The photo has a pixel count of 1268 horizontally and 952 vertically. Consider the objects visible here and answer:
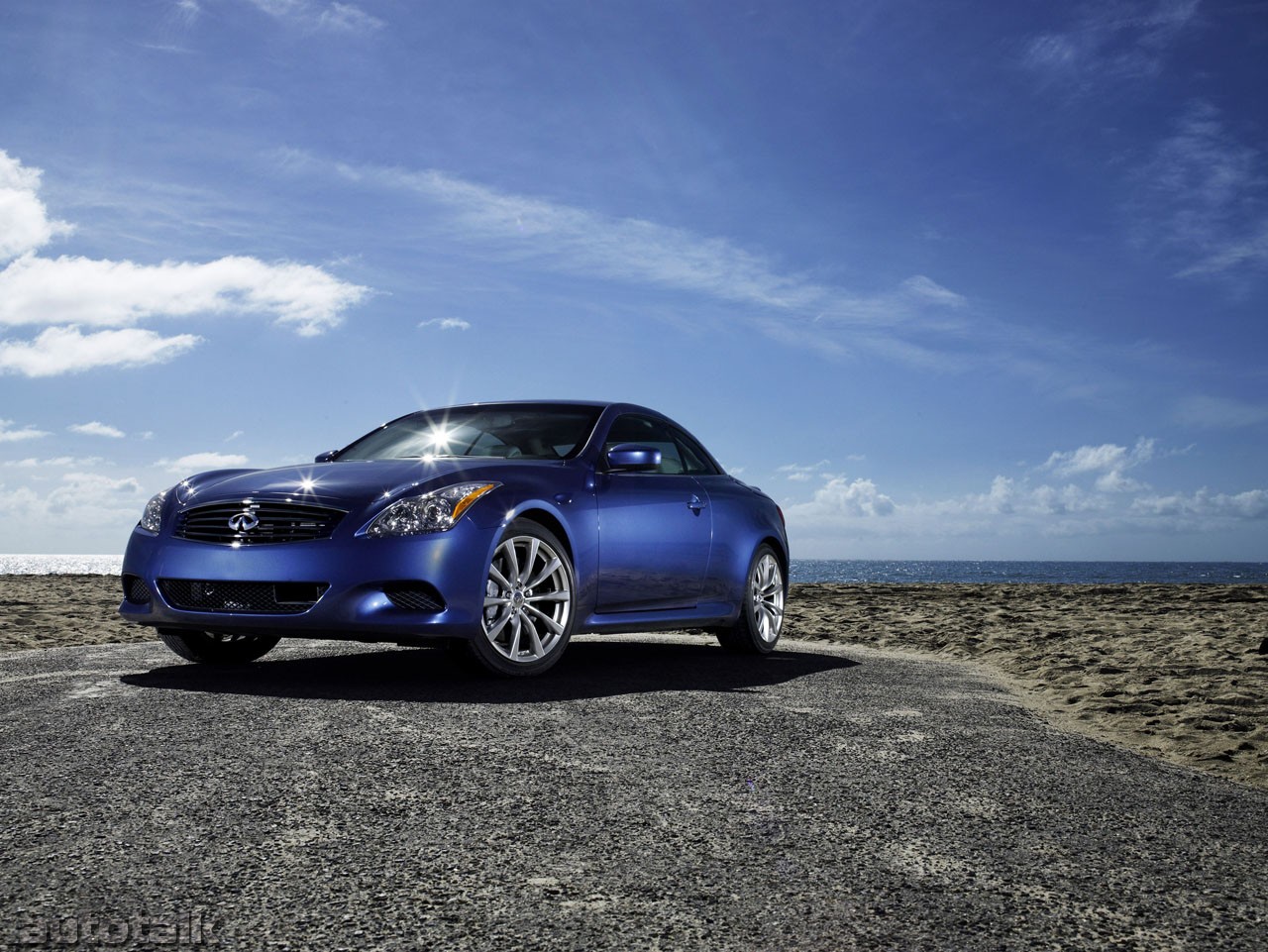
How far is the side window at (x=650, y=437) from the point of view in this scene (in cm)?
756

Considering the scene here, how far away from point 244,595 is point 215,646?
4.49 ft

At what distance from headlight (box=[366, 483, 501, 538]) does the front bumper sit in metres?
0.05

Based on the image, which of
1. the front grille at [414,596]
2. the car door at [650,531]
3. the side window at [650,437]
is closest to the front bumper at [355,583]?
the front grille at [414,596]

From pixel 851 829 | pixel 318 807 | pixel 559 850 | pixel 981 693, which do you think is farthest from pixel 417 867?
pixel 981 693

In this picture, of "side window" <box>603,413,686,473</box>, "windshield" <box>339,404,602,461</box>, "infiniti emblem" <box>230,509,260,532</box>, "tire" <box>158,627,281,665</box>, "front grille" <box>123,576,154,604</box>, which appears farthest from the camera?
"side window" <box>603,413,686,473</box>

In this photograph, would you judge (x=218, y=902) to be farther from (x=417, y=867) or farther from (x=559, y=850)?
(x=559, y=850)

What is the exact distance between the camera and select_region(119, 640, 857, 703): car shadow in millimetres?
5754

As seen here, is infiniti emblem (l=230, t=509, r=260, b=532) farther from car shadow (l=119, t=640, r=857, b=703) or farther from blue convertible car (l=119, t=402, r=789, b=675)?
car shadow (l=119, t=640, r=857, b=703)

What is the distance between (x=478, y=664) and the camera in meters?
6.09

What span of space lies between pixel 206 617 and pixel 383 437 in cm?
199

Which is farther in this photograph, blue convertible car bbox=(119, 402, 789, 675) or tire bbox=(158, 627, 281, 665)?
tire bbox=(158, 627, 281, 665)

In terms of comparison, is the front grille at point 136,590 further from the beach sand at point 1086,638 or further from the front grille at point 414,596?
the beach sand at point 1086,638

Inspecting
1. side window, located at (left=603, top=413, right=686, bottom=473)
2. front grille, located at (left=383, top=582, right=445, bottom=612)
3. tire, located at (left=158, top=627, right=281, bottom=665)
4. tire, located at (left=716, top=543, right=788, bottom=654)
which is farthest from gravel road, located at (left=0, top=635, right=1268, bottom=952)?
tire, located at (left=716, top=543, right=788, bottom=654)

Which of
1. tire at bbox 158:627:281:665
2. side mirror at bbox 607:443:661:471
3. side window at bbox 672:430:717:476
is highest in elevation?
side window at bbox 672:430:717:476
